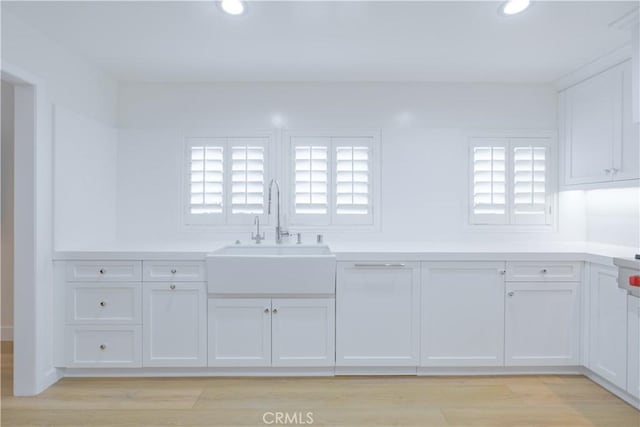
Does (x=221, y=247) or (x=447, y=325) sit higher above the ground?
(x=221, y=247)

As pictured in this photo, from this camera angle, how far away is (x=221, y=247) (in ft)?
9.05

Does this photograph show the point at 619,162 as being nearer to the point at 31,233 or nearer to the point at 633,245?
the point at 633,245

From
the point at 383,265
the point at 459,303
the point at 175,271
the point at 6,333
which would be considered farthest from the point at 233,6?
the point at 6,333

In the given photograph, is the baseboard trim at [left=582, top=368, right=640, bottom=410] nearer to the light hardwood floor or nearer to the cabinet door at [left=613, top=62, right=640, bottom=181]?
the light hardwood floor

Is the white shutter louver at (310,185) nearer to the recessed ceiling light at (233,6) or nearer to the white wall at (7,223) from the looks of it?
the recessed ceiling light at (233,6)

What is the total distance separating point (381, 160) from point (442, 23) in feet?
3.86

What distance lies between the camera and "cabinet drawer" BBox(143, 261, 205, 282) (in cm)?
248

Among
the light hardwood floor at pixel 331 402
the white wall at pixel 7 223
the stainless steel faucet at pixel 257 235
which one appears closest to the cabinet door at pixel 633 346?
the light hardwood floor at pixel 331 402

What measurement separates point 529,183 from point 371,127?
1401mm

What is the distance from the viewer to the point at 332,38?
2.36m

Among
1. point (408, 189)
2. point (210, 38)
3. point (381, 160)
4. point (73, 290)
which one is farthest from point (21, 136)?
point (408, 189)

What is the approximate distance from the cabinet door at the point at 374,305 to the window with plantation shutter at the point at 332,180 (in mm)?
698

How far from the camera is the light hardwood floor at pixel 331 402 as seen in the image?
2.07 m

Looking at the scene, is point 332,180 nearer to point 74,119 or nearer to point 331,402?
point 331,402
